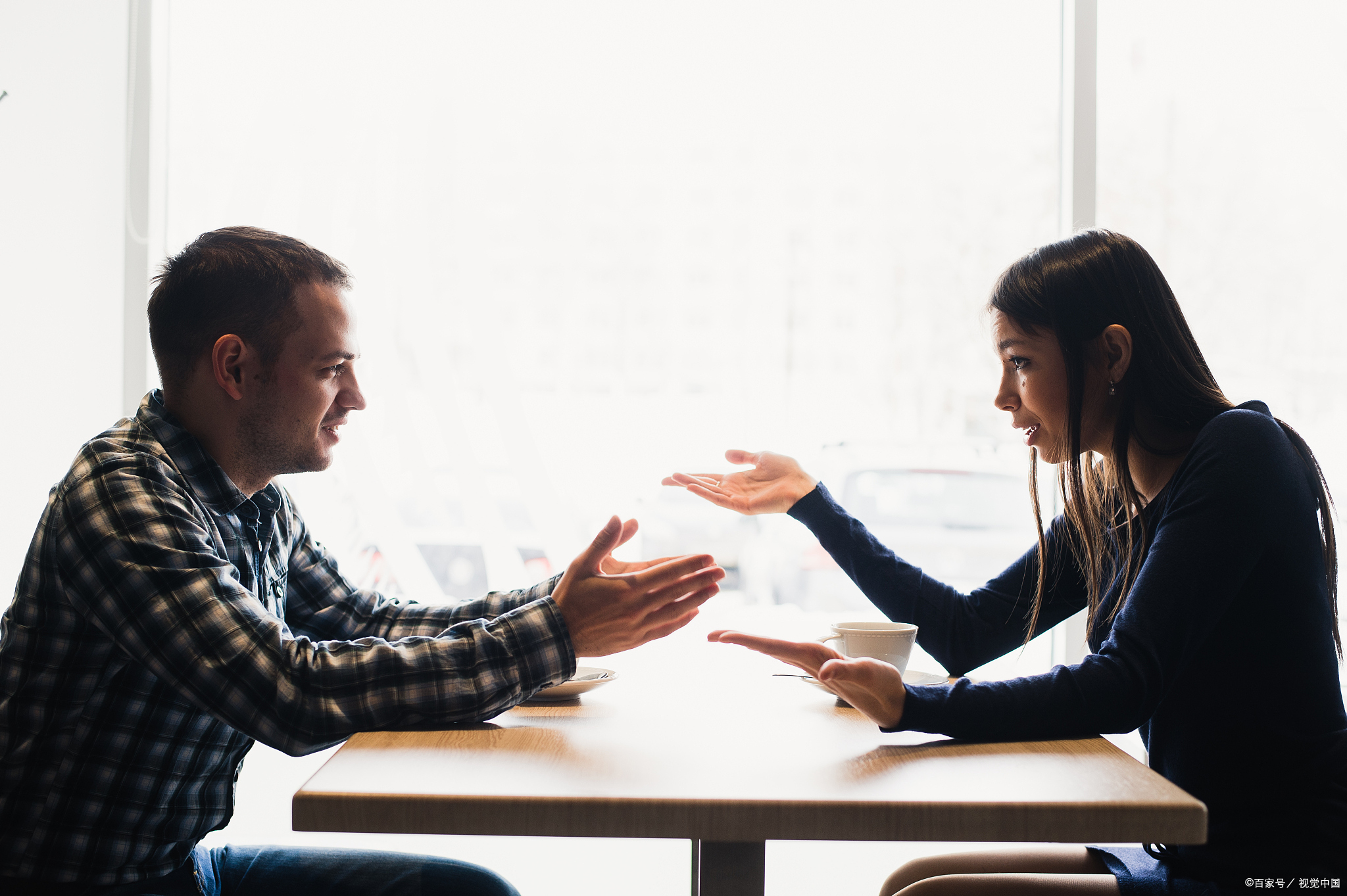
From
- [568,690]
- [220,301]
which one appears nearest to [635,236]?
[220,301]

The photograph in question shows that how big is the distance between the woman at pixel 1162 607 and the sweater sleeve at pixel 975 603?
0.04m

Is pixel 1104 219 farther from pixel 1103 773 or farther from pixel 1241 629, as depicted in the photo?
pixel 1103 773

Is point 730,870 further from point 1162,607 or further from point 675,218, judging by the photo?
point 675,218

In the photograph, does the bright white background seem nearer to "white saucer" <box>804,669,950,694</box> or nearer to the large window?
the large window

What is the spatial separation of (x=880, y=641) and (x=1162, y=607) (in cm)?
30

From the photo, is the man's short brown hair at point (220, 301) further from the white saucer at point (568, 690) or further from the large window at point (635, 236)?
the large window at point (635, 236)

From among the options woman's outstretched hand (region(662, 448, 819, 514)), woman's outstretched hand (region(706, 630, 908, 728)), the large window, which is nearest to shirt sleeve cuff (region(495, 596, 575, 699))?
woman's outstretched hand (region(706, 630, 908, 728))

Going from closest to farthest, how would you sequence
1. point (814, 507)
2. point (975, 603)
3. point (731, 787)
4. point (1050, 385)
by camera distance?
point (731, 787) → point (1050, 385) → point (975, 603) → point (814, 507)

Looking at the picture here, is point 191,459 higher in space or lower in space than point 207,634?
higher

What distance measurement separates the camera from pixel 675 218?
2.32 metres

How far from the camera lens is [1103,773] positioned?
0.88 m

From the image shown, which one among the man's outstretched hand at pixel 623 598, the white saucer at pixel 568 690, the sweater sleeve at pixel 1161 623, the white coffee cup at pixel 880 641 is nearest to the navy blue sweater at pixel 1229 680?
the sweater sleeve at pixel 1161 623

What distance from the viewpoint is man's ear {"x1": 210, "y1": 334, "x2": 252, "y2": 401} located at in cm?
117

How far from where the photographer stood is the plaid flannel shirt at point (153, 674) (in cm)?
95
